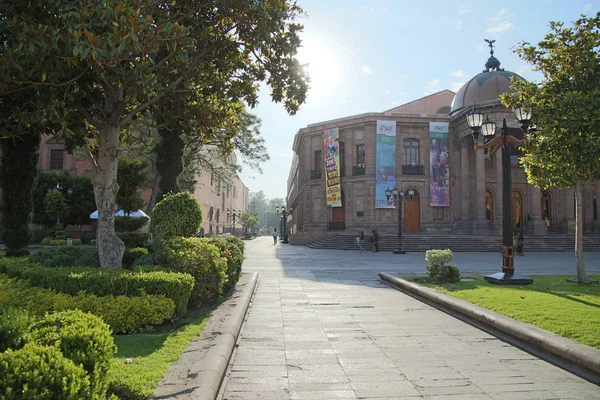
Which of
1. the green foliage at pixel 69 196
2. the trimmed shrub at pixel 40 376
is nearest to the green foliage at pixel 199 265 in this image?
the trimmed shrub at pixel 40 376

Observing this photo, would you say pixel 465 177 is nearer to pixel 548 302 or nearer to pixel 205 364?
pixel 548 302

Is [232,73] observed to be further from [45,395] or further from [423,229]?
[423,229]

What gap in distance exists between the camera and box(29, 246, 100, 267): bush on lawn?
829cm

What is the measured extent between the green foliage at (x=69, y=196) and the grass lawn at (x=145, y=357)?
3409 cm

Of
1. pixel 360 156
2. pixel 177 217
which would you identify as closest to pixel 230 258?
pixel 177 217

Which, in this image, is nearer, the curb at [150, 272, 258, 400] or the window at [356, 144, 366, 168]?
the curb at [150, 272, 258, 400]

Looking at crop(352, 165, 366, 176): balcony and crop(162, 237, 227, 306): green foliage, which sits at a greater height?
crop(352, 165, 366, 176): balcony

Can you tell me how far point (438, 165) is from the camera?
35719mm

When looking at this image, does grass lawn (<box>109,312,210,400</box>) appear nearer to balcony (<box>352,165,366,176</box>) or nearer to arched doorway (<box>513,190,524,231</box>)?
balcony (<box>352,165,366,176</box>)

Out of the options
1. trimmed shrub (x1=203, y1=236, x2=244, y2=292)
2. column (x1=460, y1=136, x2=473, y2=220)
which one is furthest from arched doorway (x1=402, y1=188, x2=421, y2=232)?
trimmed shrub (x1=203, y1=236, x2=244, y2=292)

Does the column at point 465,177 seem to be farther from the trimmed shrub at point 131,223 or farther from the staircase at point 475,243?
the trimmed shrub at point 131,223

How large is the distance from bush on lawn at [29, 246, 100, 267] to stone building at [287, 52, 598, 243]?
27726 mm

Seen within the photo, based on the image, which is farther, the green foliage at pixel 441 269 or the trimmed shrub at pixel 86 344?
the green foliage at pixel 441 269

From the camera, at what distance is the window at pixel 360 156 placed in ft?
122
